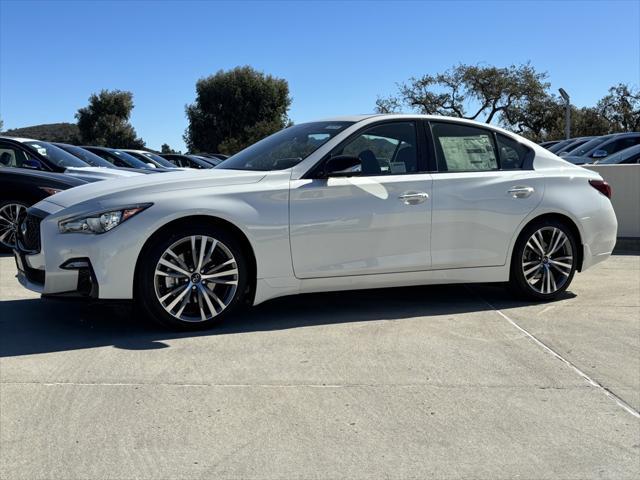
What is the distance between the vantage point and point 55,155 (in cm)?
973

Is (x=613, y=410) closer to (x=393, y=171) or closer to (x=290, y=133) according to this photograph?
(x=393, y=171)

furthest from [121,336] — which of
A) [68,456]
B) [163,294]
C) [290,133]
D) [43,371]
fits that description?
[290,133]

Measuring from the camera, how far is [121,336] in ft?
15.3

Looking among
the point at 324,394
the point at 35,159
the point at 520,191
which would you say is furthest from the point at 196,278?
the point at 35,159

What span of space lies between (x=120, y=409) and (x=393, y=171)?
289 cm

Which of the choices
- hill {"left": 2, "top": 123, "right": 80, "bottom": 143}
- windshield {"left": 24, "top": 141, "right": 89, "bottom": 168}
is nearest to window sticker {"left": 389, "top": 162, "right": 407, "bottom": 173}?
windshield {"left": 24, "top": 141, "right": 89, "bottom": 168}

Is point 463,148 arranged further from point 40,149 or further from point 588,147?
point 588,147

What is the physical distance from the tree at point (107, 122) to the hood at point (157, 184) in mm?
52176

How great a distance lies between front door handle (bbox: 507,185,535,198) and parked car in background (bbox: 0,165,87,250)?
5.25 meters

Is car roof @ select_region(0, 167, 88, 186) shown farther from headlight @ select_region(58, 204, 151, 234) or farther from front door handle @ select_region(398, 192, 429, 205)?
front door handle @ select_region(398, 192, 429, 205)

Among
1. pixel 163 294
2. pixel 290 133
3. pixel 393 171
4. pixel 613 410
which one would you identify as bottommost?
pixel 613 410

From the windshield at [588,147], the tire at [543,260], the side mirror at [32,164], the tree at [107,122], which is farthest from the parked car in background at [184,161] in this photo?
the tree at [107,122]

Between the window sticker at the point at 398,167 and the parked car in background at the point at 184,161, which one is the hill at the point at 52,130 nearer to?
the parked car in background at the point at 184,161

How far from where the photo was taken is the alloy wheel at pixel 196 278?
463cm
